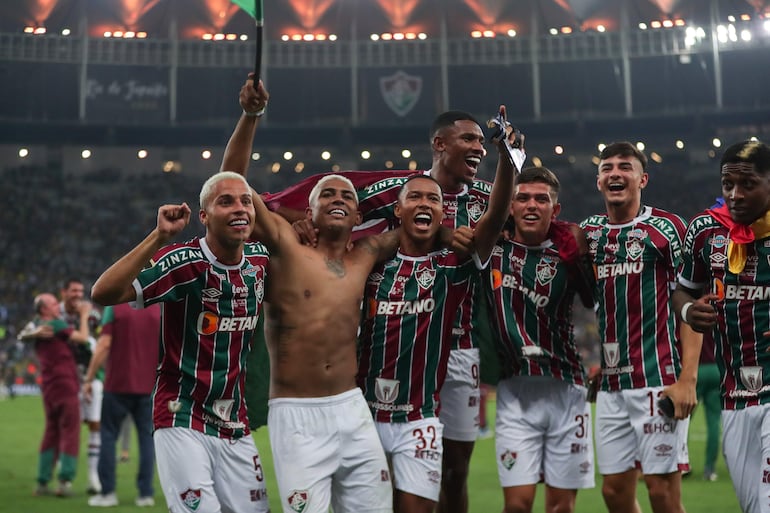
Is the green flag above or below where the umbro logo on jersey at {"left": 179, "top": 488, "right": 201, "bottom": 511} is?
above

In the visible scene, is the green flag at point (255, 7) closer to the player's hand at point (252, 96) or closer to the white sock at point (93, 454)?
the player's hand at point (252, 96)

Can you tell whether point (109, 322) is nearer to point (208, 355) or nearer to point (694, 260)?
point (208, 355)

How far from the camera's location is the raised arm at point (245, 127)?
5.55 m

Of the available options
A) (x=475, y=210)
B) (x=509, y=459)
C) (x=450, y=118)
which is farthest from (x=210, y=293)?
(x=509, y=459)

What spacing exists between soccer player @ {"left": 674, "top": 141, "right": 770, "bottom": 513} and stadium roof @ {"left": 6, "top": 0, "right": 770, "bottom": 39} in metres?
37.8

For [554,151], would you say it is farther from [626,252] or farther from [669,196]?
[626,252]

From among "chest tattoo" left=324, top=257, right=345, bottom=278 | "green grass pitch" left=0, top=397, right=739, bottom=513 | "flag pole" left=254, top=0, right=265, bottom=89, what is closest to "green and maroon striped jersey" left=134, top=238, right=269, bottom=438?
"chest tattoo" left=324, top=257, right=345, bottom=278

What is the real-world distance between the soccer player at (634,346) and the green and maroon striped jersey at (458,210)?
31.1 inches

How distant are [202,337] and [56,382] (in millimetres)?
6232

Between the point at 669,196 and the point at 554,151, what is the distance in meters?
5.47

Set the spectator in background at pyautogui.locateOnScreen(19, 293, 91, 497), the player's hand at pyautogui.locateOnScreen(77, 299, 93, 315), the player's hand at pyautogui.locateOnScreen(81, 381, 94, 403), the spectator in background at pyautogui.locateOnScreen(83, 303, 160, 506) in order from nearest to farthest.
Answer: the spectator in background at pyautogui.locateOnScreen(83, 303, 160, 506) → the spectator in background at pyautogui.locateOnScreen(19, 293, 91, 497) → the player's hand at pyautogui.locateOnScreen(81, 381, 94, 403) → the player's hand at pyautogui.locateOnScreen(77, 299, 93, 315)

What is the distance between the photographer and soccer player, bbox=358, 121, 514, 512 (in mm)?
5660

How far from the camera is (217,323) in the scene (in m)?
5.27

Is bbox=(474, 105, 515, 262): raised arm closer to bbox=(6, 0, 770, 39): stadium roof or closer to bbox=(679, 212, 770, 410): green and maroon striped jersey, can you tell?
bbox=(679, 212, 770, 410): green and maroon striped jersey
